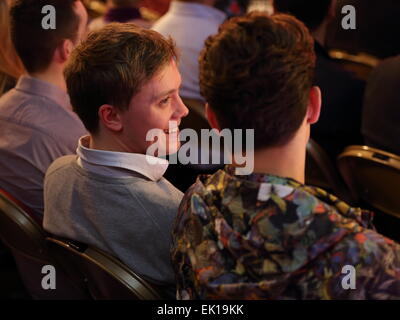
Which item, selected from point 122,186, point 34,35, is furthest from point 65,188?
point 34,35

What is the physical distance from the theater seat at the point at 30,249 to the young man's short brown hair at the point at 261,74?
68cm

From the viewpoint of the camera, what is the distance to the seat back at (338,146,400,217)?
1.97 meters

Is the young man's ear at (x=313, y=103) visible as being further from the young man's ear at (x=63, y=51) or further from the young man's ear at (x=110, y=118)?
the young man's ear at (x=63, y=51)

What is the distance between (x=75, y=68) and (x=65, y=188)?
274 mm

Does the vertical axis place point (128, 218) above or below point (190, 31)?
below

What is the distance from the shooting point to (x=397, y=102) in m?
2.25

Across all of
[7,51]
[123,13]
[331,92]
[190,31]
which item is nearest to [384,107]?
[331,92]

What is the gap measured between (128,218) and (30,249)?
0.41m

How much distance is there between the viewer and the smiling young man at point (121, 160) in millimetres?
1409

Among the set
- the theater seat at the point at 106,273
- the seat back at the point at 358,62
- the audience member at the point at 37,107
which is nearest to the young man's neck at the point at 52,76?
the audience member at the point at 37,107

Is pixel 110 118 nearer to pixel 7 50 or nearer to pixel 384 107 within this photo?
pixel 7 50

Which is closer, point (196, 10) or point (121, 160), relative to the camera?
point (121, 160)

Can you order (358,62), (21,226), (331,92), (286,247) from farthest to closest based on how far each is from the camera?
1. (358,62)
2. (331,92)
3. (21,226)
4. (286,247)

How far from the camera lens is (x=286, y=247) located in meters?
1.08
